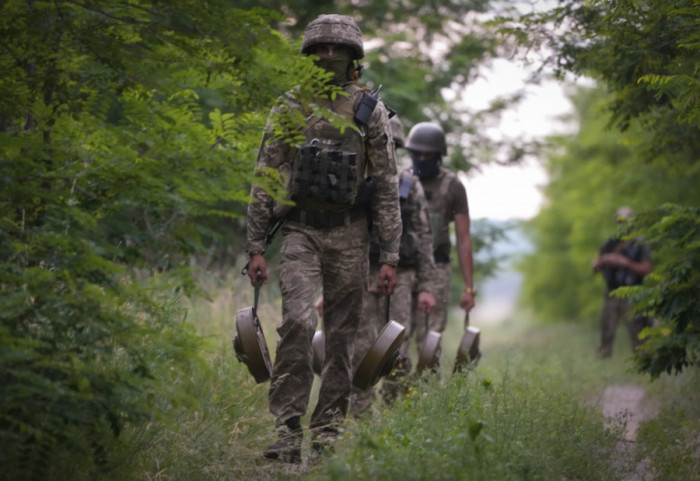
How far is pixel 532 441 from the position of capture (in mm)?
5621

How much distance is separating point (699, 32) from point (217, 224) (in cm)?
746

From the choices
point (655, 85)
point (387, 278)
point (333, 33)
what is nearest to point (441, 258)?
point (387, 278)

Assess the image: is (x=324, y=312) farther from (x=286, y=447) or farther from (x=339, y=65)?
(x=339, y=65)

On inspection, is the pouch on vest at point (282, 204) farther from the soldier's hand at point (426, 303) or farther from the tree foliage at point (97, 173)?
the soldier's hand at point (426, 303)

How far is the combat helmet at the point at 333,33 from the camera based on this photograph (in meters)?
6.20

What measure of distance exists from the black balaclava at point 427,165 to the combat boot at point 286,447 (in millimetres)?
3948

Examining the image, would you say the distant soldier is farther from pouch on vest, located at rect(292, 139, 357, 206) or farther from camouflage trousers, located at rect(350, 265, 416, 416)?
pouch on vest, located at rect(292, 139, 357, 206)

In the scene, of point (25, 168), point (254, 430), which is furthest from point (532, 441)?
point (25, 168)

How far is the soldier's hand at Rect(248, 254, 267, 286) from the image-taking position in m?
6.11

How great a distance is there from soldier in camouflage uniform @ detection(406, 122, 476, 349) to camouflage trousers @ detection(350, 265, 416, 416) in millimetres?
795

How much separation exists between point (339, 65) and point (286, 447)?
7.87 feet

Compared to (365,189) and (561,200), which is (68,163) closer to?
(365,189)

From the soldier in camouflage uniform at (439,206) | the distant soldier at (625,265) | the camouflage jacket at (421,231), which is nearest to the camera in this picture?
the camouflage jacket at (421,231)

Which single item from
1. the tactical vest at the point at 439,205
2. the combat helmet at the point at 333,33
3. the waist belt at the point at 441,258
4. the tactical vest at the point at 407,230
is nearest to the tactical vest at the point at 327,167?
the combat helmet at the point at 333,33
